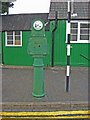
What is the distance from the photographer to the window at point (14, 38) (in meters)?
12.4

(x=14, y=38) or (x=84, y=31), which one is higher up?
Result: (x=84, y=31)

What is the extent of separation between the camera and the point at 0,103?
546 centimetres

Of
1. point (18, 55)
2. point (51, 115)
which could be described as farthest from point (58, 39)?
point (51, 115)

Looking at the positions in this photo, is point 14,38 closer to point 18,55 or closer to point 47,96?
point 18,55

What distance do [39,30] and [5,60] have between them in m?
6.82

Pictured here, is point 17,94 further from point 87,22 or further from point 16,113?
point 87,22

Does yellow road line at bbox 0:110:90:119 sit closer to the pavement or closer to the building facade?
the pavement

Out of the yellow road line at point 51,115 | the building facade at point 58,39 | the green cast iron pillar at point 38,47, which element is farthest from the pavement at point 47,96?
the building facade at point 58,39

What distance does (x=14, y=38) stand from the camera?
12469 mm

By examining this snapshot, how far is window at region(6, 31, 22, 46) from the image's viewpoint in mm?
12398

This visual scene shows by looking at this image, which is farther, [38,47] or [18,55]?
[18,55]

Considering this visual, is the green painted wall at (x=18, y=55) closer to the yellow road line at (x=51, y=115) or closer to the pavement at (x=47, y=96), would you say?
the pavement at (x=47, y=96)

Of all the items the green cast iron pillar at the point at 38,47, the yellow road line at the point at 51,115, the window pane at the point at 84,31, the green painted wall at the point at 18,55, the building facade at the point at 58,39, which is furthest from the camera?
the green painted wall at the point at 18,55

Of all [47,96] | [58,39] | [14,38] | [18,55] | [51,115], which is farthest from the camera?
[14,38]
